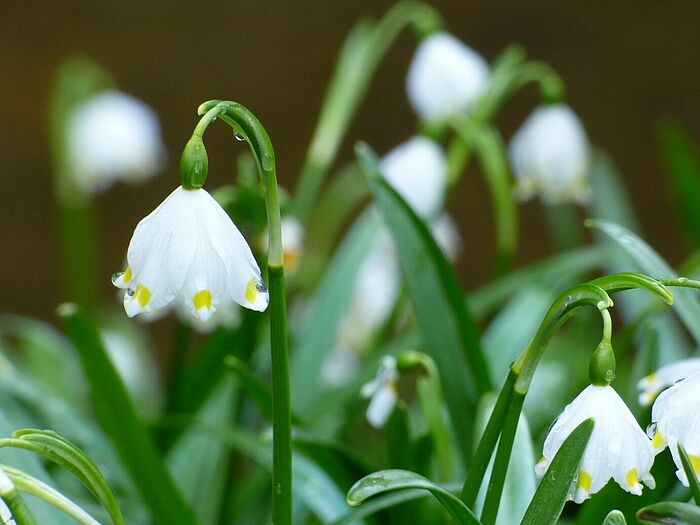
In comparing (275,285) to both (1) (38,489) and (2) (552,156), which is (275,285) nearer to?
(1) (38,489)

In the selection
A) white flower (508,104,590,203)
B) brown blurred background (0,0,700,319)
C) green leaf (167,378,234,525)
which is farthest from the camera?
brown blurred background (0,0,700,319)

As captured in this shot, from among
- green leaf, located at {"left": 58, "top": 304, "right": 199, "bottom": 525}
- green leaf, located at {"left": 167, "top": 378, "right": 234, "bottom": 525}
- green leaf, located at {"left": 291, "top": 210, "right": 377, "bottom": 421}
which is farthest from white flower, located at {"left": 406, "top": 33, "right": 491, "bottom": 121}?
green leaf, located at {"left": 58, "top": 304, "right": 199, "bottom": 525}

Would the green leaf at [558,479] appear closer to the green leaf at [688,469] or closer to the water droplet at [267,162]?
the green leaf at [688,469]

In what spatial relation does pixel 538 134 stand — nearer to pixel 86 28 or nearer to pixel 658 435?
pixel 658 435

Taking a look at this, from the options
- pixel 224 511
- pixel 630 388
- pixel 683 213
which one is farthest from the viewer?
pixel 683 213

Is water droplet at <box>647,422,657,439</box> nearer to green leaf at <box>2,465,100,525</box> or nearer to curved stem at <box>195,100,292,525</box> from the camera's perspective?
curved stem at <box>195,100,292,525</box>

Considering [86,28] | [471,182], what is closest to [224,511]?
[471,182]

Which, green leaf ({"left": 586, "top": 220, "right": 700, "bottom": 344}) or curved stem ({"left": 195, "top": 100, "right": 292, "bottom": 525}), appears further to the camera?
green leaf ({"left": 586, "top": 220, "right": 700, "bottom": 344})

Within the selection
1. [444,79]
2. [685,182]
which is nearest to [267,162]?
[444,79]
